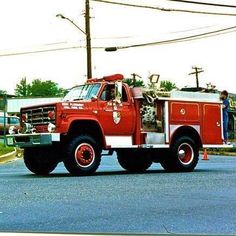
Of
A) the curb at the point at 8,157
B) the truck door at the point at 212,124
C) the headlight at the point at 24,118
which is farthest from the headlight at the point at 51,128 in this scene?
the curb at the point at 8,157

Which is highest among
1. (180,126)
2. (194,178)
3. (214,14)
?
(214,14)

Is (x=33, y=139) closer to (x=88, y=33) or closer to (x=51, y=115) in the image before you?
(x=51, y=115)

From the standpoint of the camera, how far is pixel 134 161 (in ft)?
56.0

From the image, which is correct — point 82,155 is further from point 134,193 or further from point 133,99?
point 134,193

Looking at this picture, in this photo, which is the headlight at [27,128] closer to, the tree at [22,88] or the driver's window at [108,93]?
the driver's window at [108,93]

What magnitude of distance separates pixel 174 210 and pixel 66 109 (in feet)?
22.2

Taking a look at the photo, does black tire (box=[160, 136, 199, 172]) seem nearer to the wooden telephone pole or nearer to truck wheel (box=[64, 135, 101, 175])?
truck wheel (box=[64, 135, 101, 175])

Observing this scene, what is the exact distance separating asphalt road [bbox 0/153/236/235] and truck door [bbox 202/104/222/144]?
13.5 ft

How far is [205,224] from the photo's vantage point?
712 centimetres

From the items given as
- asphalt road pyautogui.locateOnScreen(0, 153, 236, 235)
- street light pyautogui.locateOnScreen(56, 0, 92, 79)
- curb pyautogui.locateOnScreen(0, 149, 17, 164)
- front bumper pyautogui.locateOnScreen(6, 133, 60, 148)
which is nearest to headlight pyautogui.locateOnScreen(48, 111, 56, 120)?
front bumper pyautogui.locateOnScreen(6, 133, 60, 148)

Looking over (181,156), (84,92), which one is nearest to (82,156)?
(84,92)

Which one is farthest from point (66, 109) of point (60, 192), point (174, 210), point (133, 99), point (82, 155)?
point (174, 210)

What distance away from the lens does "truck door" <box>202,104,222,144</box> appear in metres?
17.2

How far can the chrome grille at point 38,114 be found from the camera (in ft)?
48.9
